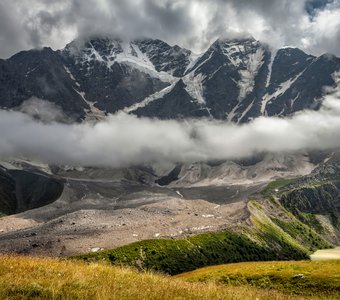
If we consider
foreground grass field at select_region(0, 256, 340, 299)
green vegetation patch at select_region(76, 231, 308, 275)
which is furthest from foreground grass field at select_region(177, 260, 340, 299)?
green vegetation patch at select_region(76, 231, 308, 275)

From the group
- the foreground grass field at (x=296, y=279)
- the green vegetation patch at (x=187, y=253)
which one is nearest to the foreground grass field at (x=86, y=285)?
the foreground grass field at (x=296, y=279)

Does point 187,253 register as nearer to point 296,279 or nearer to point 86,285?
point 296,279

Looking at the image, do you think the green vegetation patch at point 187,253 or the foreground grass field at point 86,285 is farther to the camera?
the green vegetation patch at point 187,253

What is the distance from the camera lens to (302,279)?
172ft

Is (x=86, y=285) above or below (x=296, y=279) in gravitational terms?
above

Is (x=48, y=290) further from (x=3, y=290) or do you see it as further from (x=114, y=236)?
(x=114, y=236)

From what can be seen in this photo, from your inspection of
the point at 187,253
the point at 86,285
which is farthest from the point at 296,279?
the point at 187,253

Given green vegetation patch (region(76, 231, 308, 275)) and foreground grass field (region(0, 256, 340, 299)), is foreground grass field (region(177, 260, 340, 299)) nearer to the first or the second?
foreground grass field (region(0, 256, 340, 299))

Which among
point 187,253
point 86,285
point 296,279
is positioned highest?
point 86,285

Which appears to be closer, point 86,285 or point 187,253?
point 86,285

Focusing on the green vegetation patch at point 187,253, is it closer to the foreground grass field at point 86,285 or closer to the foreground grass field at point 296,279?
the foreground grass field at point 296,279

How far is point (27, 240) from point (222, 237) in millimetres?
71386

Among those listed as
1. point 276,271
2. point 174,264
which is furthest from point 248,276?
point 174,264

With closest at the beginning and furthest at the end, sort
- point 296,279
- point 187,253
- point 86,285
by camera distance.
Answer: point 86,285
point 296,279
point 187,253
